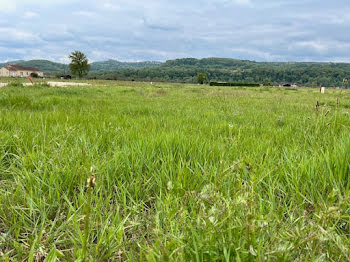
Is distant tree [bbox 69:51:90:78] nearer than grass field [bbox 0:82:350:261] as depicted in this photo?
No

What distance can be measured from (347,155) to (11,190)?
2.63 m

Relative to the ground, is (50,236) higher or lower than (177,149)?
lower

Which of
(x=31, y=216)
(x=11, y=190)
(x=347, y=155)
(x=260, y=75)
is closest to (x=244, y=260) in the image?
(x=31, y=216)

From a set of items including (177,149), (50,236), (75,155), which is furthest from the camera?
(177,149)

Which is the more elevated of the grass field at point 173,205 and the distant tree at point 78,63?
the distant tree at point 78,63

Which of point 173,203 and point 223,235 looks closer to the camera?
point 223,235

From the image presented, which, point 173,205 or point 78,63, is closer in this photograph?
point 173,205

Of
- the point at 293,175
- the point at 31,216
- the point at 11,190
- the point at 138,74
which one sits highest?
the point at 138,74

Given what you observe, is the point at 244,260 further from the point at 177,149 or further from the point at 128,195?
the point at 177,149

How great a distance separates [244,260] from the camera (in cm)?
97

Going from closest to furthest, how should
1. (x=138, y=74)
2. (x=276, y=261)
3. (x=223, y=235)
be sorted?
(x=276, y=261)
(x=223, y=235)
(x=138, y=74)

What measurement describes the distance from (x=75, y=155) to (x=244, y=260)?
168 centimetres

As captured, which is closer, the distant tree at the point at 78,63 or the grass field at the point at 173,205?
the grass field at the point at 173,205

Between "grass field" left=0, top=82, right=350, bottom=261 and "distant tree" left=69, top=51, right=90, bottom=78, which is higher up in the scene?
"distant tree" left=69, top=51, right=90, bottom=78
